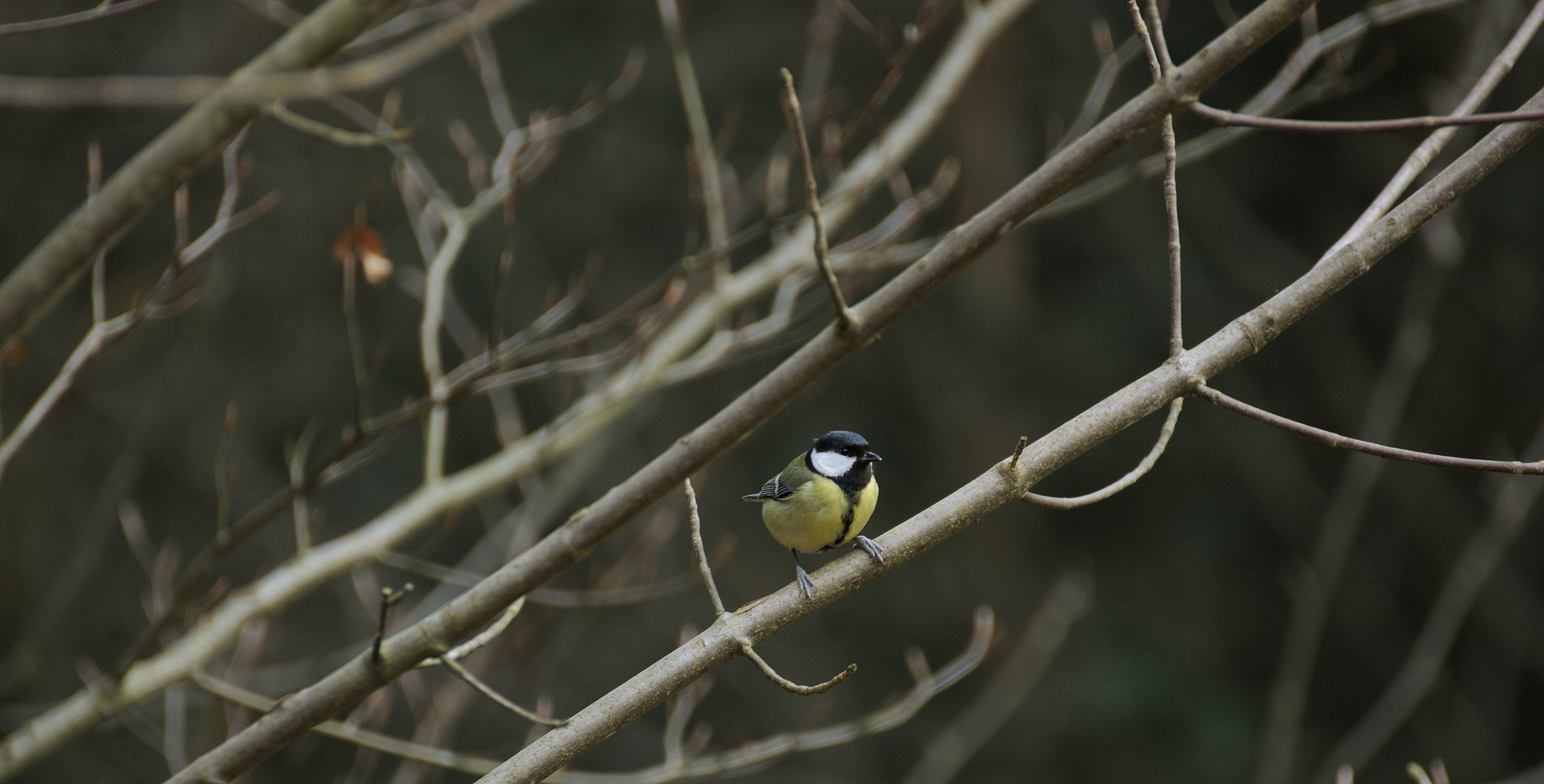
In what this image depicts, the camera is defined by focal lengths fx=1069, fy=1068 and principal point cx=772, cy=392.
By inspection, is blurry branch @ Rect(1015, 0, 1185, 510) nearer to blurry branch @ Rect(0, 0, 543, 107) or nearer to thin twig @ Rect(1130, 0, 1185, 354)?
thin twig @ Rect(1130, 0, 1185, 354)

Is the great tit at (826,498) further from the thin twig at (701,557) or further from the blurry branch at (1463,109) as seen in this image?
the blurry branch at (1463,109)

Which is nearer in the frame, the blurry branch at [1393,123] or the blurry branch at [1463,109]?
the blurry branch at [1393,123]

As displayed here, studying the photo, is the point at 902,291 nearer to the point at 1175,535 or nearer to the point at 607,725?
the point at 607,725

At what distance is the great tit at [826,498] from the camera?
278 centimetres

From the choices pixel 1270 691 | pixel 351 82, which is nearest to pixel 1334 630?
pixel 1270 691

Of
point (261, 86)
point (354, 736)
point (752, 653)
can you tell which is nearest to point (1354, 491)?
point (752, 653)

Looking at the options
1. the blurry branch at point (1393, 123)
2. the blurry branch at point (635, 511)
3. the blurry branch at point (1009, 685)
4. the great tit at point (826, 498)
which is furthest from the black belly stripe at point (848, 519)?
the blurry branch at point (1009, 685)

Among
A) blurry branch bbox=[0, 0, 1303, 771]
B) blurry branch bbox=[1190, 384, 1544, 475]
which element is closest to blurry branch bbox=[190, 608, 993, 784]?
blurry branch bbox=[0, 0, 1303, 771]

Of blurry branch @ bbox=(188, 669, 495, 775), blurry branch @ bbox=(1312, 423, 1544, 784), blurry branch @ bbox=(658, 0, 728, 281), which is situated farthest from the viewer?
blurry branch @ bbox=(1312, 423, 1544, 784)

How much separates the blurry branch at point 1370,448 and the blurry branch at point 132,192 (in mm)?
1767

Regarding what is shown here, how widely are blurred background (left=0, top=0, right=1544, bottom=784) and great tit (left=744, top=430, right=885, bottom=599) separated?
293 cm

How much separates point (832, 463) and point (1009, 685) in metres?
3.93

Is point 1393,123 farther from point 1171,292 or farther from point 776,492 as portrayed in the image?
point 776,492

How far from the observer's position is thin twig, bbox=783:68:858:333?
158cm
